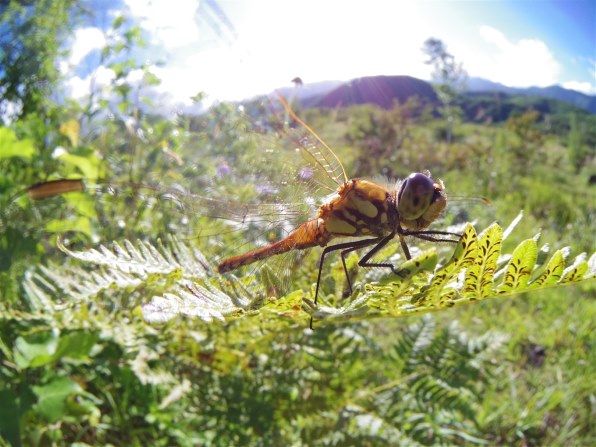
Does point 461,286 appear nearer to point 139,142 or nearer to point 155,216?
point 155,216

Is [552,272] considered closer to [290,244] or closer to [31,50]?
[290,244]

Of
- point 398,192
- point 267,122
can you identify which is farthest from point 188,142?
point 398,192

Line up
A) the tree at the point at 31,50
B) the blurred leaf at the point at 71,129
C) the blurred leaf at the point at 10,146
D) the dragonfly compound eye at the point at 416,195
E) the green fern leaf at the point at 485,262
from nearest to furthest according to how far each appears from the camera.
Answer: the green fern leaf at the point at 485,262, the dragonfly compound eye at the point at 416,195, the blurred leaf at the point at 10,146, the blurred leaf at the point at 71,129, the tree at the point at 31,50

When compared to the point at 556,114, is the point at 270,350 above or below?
below

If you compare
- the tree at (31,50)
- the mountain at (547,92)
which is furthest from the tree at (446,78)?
the tree at (31,50)

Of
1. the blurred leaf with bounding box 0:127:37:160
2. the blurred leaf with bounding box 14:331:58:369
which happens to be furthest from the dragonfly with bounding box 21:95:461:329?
the blurred leaf with bounding box 0:127:37:160

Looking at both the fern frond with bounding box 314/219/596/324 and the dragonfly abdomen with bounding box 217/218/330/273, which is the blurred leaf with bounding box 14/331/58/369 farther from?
the fern frond with bounding box 314/219/596/324

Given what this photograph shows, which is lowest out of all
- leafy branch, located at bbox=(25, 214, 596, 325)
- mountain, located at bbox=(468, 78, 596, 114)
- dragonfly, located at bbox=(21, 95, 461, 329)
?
leafy branch, located at bbox=(25, 214, 596, 325)

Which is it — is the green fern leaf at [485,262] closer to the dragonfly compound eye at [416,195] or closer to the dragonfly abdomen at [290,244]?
the dragonfly compound eye at [416,195]
